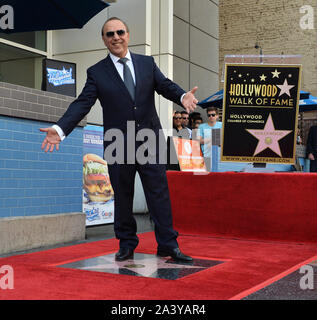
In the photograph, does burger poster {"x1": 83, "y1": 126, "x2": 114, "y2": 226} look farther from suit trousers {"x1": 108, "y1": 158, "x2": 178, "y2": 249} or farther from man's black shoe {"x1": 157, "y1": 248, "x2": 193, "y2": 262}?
man's black shoe {"x1": 157, "y1": 248, "x2": 193, "y2": 262}

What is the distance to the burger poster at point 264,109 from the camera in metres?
5.00

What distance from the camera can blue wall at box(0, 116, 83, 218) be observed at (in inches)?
174

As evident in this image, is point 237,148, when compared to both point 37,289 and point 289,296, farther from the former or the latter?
point 37,289

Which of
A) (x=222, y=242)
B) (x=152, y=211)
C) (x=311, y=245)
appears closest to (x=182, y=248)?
(x=222, y=242)

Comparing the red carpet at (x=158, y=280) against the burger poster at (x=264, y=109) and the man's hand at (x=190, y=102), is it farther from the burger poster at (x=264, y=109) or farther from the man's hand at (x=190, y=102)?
the man's hand at (x=190, y=102)

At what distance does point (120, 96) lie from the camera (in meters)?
3.61

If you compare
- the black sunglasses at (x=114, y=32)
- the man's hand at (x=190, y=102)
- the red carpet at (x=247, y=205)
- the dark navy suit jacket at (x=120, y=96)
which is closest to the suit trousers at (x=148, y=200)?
the dark navy suit jacket at (x=120, y=96)

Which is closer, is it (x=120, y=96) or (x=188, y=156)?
(x=120, y=96)

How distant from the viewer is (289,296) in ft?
8.65

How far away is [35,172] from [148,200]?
1.58 m

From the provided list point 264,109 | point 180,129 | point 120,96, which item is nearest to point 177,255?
point 120,96

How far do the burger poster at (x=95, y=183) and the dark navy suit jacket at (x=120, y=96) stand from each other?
223cm

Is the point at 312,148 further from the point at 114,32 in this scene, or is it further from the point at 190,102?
the point at 114,32

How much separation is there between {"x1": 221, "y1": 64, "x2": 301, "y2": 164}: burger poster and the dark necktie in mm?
1717
